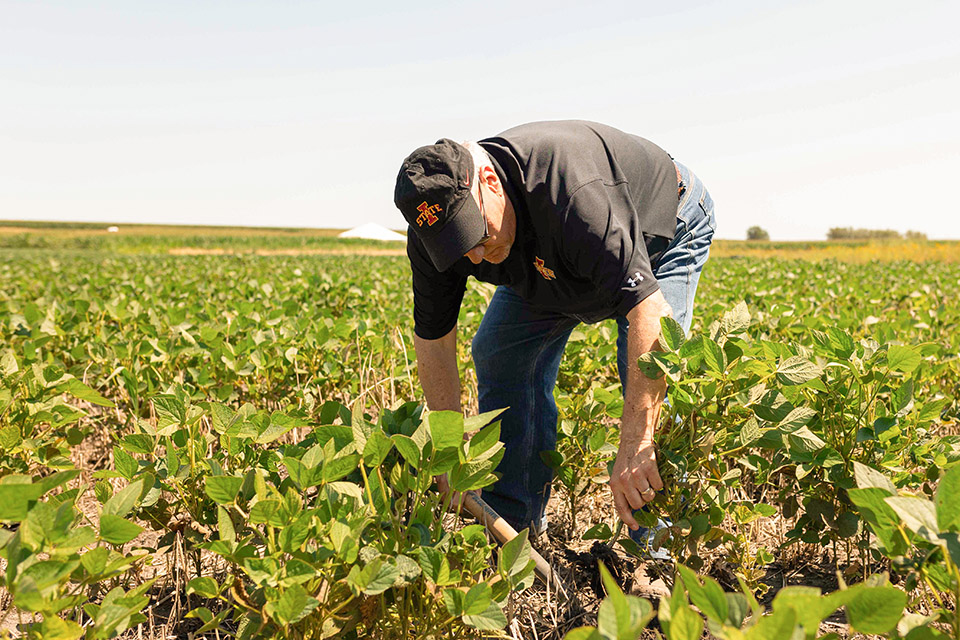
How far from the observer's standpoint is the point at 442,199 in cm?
182

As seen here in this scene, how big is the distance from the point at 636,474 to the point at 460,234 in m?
0.78

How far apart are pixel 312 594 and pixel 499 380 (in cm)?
142

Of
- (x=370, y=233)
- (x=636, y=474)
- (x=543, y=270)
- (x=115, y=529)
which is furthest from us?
(x=370, y=233)

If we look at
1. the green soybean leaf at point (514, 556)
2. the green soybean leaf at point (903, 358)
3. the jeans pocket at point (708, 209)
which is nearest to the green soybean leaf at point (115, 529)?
the green soybean leaf at point (514, 556)

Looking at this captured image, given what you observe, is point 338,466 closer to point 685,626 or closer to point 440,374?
point 685,626

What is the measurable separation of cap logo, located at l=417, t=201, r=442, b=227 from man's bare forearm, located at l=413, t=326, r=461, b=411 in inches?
24.3

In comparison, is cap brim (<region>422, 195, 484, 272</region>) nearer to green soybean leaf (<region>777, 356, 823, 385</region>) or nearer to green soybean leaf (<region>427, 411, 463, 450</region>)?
green soybean leaf (<region>427, 411, 463, 450</region>)

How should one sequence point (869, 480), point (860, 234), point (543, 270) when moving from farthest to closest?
point (860, 234) < point (543, 270) < point (869, 480)

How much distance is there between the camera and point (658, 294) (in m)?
1.87

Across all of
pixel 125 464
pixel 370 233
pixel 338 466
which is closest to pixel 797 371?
pixel 338 466

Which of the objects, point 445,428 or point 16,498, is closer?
point 16,498

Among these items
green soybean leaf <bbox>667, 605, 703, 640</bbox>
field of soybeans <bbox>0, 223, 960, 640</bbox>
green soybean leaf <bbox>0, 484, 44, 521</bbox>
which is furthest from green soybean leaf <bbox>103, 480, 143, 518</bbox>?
green soybean leaf <bbox>667, 605, 703, 640</bbox>

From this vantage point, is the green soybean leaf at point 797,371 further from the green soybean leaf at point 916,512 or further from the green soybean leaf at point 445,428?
the green soybean leaf at point 445,428

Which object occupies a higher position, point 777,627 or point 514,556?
point 777,627
